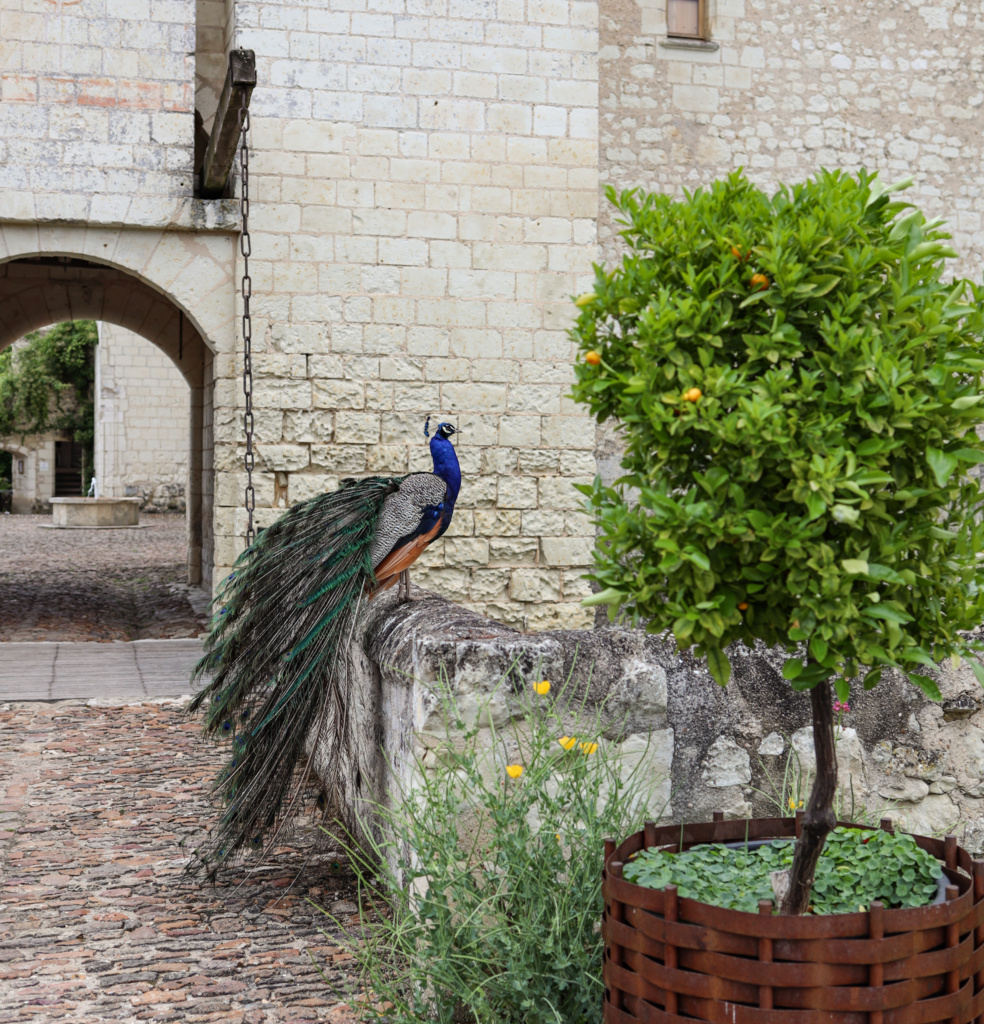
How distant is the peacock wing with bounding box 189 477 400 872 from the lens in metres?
3.06

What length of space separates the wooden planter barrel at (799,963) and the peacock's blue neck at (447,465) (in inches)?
86.8

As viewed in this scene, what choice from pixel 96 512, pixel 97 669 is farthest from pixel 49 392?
pixel 97 669

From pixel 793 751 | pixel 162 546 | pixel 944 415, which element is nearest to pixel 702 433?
pixel 944 415

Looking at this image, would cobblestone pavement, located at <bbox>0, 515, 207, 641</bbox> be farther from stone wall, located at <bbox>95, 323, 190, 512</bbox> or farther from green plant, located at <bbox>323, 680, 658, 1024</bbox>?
green plant, located at <bbox>323, 680, 658, 1024</bbox>

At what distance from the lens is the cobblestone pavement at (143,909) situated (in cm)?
258

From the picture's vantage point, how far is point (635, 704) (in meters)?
2.56

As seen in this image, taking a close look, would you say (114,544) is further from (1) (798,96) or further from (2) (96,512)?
(1) (798,96)

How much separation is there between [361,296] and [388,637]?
14.6 feet

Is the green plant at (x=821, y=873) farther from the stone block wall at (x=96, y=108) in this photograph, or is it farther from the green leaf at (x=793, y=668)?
the stone block wall at (x=96, y=108)

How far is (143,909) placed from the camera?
10.2 ft

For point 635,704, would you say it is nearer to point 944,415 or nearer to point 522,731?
point 522,731

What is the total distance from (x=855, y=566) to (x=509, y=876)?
1004mm

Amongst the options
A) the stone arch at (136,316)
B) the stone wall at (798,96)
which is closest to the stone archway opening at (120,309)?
the stone arch at (136,316)

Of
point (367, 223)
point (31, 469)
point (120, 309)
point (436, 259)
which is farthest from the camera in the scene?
point (31, 469)
